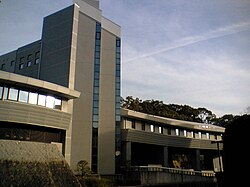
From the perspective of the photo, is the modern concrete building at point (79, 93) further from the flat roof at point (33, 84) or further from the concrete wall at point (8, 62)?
the concrete wall at point (8, 62)

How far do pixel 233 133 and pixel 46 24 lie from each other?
27.1 m

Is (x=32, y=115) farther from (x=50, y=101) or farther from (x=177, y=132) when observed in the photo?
(x=177, y=132)

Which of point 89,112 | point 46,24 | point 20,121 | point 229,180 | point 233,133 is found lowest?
point 229,180

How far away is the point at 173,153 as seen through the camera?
48.9 metres

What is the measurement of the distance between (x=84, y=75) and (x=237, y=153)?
20.2 meters

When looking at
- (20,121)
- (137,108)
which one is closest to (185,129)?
(137,108)

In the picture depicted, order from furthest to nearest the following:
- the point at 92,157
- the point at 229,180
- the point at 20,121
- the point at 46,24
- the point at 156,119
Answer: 1. the point at 156,119
2. the point at 46,24
3. the point at 92,157
4. the point at 20,121
5. the point at 229,180

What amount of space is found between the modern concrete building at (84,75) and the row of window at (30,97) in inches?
8.8

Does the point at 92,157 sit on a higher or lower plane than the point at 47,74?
lower

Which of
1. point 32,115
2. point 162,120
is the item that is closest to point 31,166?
point 32,115

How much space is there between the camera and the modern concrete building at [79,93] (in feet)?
76.6

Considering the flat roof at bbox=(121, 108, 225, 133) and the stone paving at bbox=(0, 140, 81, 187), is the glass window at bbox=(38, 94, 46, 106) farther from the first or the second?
the flat roof at bbox=(121, 108, 225, 133)

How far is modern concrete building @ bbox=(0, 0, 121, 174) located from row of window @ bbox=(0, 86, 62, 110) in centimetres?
22

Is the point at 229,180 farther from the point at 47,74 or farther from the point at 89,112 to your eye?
the point at 47,74
